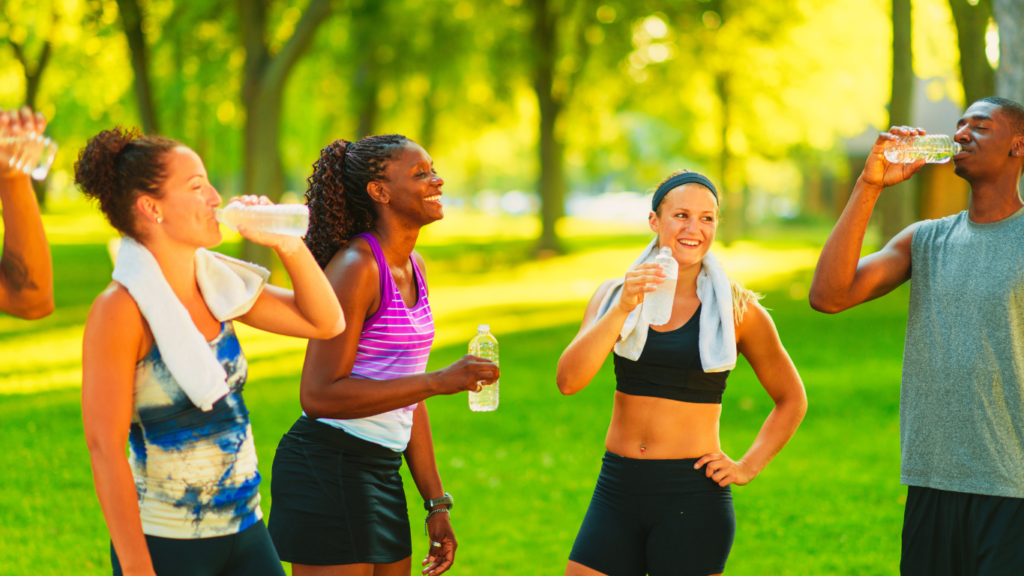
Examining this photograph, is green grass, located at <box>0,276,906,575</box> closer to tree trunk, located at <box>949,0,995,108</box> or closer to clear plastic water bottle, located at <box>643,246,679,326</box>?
clear plastic water bottle, located at <box>643,246,679,326</box>

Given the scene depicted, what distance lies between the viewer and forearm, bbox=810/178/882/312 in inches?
141

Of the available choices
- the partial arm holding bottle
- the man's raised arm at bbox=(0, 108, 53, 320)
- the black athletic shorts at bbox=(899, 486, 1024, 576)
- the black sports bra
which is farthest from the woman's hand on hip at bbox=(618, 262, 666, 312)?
the man's raised arm at bbox=(0, 108, 53, 320)

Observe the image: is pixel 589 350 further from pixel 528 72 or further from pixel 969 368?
pixel 528 72

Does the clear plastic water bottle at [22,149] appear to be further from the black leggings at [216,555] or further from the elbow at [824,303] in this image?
the elbow at [824,303]

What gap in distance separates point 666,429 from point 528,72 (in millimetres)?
25941

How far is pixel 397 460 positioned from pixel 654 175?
40637 mm

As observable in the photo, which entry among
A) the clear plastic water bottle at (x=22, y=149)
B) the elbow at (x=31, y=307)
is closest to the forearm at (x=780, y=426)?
the elbow at (x=31, y=307)

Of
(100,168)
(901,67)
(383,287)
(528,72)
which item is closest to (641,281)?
(383,287)

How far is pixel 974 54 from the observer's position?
12.8 metres

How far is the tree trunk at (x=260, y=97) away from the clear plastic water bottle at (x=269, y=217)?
1598 centimetres

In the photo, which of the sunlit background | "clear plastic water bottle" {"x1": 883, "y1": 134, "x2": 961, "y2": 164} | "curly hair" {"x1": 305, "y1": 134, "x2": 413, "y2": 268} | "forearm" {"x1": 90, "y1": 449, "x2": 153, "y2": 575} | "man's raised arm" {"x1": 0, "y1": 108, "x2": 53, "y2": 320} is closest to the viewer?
"forearm" {"x1": 90, "y1": 449, "x2": 153, "y2": 575}

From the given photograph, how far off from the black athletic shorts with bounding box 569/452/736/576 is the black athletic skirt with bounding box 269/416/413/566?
77 cm

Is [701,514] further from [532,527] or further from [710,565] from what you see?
[532,527]

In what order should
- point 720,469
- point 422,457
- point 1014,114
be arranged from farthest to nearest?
point 422,457 < point 720,469 < point 1014,114
